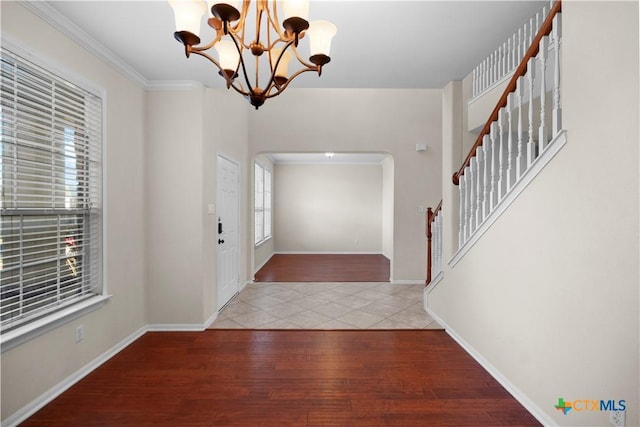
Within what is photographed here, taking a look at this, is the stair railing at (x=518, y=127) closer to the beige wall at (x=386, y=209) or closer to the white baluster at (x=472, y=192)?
the white baluster at (x=472, y=192)

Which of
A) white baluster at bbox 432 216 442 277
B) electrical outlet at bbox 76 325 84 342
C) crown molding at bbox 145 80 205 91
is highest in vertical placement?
crown molding at bbox 145 80 205 91

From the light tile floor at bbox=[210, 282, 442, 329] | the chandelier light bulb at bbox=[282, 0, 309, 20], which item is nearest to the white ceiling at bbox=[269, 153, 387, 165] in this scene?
the light tile floor at bbox=[210, 282, 442, 329]

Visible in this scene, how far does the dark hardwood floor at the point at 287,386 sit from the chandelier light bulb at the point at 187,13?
2.21 metres

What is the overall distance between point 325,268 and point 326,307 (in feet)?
8.69

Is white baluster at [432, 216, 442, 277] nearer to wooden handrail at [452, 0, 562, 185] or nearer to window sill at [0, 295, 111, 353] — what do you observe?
wooden handrail at [452, 0, 562, 185]

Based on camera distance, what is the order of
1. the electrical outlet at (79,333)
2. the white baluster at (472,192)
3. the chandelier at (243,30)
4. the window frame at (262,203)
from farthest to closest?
the window frame at (262,203), the white baluster at (472,192), the electrical outlet at (79,333), the chandelier at (243,30)

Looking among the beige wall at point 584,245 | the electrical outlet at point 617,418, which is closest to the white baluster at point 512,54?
the beige wall at point 584,245

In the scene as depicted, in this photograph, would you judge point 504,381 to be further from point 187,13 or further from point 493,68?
point 493,68

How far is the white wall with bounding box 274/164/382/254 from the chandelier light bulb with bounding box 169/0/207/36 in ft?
24.1

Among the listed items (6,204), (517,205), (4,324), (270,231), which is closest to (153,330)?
(4,324)

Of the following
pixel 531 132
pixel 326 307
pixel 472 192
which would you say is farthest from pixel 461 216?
pixel 326 307

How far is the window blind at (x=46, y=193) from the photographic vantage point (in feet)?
6.03

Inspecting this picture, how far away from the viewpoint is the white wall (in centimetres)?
883

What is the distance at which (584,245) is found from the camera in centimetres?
161
